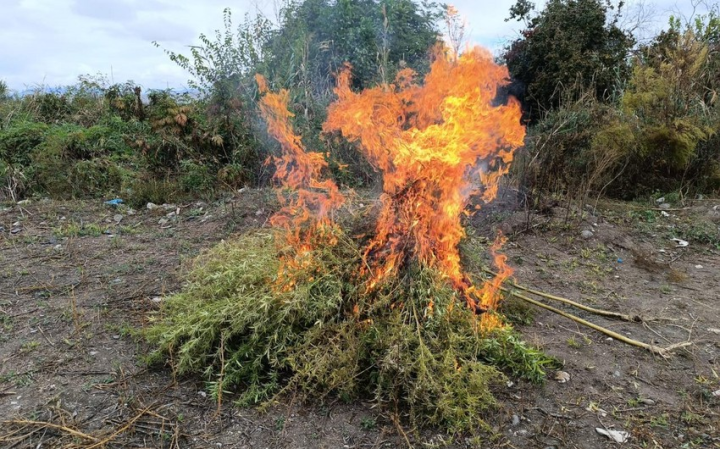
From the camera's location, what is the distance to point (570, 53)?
8.72m

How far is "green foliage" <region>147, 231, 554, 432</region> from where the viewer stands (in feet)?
7.87

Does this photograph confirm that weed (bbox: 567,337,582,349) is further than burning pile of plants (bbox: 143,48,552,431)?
Yes

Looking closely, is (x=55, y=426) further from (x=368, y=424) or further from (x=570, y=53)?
(x=570, y=53)

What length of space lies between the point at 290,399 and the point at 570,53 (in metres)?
8.62

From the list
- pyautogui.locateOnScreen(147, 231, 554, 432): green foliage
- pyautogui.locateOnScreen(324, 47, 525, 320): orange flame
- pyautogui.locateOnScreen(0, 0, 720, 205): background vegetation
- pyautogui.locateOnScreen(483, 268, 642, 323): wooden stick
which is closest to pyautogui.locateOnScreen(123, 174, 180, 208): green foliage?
pyautogui.locateOnScreen(0, 0, 720, 205): background vegetation

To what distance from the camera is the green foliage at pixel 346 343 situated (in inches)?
94.4

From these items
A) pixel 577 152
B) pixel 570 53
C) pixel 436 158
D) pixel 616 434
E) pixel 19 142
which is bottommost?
pixel 616 434

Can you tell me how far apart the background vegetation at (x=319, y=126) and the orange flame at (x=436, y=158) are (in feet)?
6.63

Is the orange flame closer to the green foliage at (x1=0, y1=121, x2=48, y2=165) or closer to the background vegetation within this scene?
the background vegetation

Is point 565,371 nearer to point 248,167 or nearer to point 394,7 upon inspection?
point 248,167

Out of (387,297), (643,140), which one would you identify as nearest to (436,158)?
(387,297)

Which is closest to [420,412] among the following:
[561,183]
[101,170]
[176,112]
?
[561,183]

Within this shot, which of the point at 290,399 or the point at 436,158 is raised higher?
the point at 436,158

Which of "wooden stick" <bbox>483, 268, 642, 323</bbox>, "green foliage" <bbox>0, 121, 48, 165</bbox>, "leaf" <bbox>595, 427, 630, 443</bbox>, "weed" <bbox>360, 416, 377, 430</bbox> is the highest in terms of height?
"green foliage" <bbox>0, 121, 48, 165</bbox>
